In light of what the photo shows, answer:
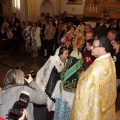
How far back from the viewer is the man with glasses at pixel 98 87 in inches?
111

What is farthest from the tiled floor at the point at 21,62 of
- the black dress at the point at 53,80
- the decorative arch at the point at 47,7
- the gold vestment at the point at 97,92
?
the decorative arch at the point at 47,7

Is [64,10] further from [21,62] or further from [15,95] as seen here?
[15,95]

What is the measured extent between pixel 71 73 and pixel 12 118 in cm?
168

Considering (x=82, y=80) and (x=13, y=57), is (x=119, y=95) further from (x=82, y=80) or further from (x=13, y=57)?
(x=13, y=57)

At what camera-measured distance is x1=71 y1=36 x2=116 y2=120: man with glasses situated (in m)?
2.81

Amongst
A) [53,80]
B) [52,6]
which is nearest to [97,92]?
[53,80]

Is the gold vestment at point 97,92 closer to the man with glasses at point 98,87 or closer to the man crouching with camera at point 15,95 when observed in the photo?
the man with glasses at point 98,87

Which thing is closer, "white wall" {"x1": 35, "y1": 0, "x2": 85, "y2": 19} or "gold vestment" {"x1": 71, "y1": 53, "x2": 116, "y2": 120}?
"gold vestment" {"x1": 71, "y1": 53, "x2": 116, "y2": 120}

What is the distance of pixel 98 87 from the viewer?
9.34ft

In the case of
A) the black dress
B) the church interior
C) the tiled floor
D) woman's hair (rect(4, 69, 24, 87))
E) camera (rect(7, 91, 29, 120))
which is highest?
the church interior

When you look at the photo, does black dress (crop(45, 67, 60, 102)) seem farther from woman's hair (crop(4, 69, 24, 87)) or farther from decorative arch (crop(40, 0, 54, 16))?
decorative arch (crop(40, 0, 54, 16))

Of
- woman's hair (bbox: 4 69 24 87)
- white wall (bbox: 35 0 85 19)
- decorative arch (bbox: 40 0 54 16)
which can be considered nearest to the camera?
woman's hair (bbox: 4 69 24 87)

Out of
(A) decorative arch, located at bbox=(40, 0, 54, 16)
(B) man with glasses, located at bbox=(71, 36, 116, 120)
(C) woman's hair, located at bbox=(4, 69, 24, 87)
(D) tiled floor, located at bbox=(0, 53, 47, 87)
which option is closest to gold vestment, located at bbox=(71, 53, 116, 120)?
(B) man with glasses, located at bbox=(71, 36, 116, 120)

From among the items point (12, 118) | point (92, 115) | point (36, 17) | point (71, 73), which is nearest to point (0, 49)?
point (36, 17)
